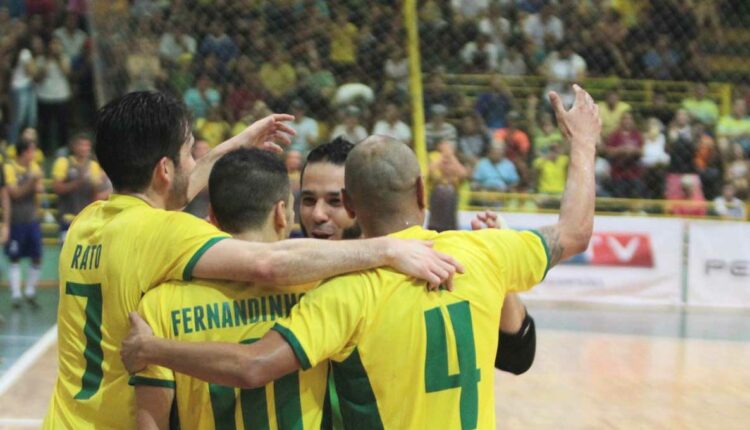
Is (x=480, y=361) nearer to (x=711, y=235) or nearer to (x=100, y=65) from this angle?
(x=711, y=235)

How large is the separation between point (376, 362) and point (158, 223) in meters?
0.74

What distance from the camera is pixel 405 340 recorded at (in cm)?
295

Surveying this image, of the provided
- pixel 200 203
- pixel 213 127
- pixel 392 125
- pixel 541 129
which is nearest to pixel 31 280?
pixel 213 127

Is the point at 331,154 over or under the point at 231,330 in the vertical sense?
over

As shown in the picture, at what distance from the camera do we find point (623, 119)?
15234 millimetres

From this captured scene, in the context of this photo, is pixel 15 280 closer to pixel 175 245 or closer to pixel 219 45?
pixel 219 45

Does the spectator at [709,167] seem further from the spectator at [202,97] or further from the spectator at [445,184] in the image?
the spectator at [202,97]

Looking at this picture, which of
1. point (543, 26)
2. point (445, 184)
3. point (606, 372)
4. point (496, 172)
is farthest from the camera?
point (543, 26)

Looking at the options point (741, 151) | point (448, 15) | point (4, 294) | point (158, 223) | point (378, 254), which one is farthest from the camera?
point (448, 15)

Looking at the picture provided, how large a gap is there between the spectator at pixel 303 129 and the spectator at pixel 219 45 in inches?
47.5

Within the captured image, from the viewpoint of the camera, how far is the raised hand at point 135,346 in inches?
115

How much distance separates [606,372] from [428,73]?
7045mm

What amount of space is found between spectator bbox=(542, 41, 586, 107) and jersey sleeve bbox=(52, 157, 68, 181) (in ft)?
21.9

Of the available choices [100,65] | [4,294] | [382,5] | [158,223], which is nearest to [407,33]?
[382,5]
